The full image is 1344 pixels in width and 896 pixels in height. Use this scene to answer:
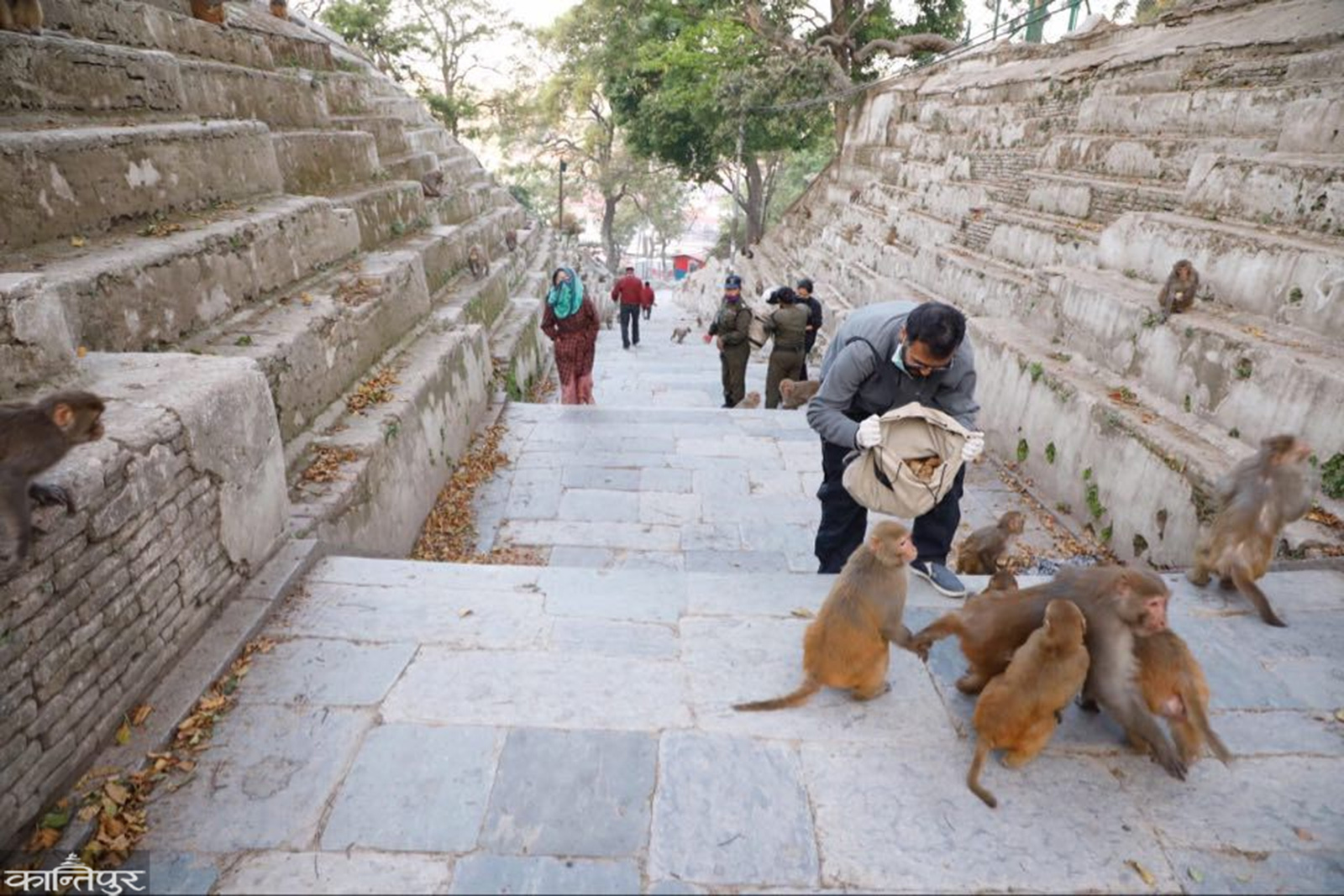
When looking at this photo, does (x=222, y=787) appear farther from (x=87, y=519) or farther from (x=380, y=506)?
(x=380, y=506)

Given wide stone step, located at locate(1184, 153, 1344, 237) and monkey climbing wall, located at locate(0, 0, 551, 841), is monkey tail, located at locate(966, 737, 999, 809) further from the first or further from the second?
wide stone step, located at locate(1184, 153, 1344, 237)

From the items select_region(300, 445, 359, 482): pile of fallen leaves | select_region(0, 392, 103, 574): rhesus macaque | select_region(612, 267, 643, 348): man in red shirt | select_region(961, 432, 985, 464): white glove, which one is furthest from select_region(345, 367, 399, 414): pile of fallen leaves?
select_region(612, 267, 643, 348): man in red shirt

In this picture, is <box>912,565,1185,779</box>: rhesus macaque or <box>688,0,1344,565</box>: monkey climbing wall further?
<box>688,0,1344,565</box>: monkey climbing wall

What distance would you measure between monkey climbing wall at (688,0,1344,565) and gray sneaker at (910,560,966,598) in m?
1.67

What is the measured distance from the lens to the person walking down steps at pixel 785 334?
8750 millimetres

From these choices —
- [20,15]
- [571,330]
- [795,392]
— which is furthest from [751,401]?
[20,15]

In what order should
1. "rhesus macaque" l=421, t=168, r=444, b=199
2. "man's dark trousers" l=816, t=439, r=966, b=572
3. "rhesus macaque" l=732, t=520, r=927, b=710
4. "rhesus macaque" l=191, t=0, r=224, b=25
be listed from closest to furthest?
"rhesus macaque" l=732, t=520, r=927, b=710, "man's dark trousers" l=816, t=439, r=966, b=572, "rhesus macaque" l=191, t=0, r=224, b=25, "rhesus macaque" l=421, t=168, r=444, b=199

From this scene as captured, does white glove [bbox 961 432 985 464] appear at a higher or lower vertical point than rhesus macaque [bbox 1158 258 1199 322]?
lower

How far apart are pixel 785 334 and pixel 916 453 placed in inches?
224

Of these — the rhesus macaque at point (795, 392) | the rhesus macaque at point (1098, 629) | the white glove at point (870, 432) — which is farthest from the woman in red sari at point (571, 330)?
the rhesus macaque at point (1098, 629)

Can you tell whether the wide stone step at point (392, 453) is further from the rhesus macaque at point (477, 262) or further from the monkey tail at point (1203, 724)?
the monkey tail at point (1203, 724)

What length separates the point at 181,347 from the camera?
14.2 ft

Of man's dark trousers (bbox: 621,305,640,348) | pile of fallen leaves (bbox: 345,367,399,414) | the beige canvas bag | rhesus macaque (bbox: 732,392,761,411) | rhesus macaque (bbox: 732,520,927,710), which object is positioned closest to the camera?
rhesus macaque (bbox: 732,520,927,710)

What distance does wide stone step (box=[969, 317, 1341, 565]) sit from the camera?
172 inches
